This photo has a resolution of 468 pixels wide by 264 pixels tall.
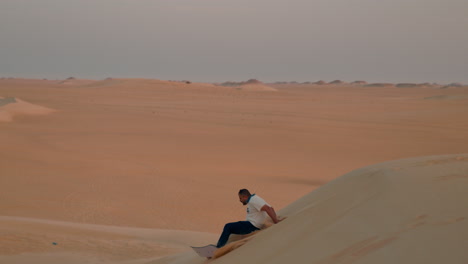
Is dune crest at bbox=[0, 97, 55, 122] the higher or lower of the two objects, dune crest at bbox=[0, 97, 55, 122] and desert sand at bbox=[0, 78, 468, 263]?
the higher

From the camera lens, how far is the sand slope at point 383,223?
3.83 metres

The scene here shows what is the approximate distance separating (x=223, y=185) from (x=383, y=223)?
11.8 m

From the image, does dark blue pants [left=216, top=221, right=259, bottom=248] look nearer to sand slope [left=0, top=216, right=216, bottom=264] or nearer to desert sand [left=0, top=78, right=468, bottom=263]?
desert sand [left=0, top=78, right=468, bottom=263]

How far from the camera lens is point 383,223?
14.4 ft

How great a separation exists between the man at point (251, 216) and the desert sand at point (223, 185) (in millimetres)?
314

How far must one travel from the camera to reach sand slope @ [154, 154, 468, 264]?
3834 millimetres

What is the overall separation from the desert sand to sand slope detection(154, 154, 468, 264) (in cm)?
2

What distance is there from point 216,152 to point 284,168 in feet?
14.5

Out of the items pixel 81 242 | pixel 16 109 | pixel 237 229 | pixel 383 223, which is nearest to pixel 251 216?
pixel 237 229

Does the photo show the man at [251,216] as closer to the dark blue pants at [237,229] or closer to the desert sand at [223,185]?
the dark blue pants at [237,229]

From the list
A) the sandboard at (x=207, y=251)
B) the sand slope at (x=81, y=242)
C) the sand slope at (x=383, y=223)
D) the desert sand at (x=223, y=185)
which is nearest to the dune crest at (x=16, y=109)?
the desert sand at (x=223, y=185)

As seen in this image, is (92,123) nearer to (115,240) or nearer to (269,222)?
(115,240)

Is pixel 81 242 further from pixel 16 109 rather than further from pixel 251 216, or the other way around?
pixel 16 109

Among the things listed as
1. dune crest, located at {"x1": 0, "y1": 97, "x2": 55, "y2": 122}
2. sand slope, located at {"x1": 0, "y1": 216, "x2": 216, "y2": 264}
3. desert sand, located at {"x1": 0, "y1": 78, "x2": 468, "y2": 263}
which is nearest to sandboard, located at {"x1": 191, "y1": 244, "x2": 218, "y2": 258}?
desert sand, located at {"x1": 0, "y1": 78, "x2": 468, "y2": 263}
